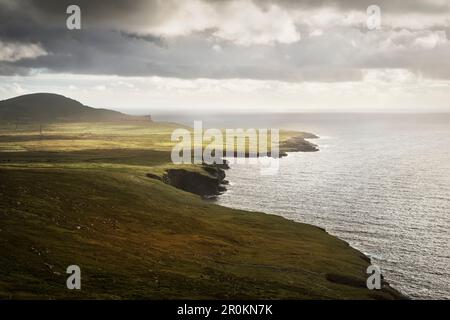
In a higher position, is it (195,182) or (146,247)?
(195,182)

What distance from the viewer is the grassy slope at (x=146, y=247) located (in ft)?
186

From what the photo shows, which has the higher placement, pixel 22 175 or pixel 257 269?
pixel 22 175

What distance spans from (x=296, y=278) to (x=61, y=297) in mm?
38769

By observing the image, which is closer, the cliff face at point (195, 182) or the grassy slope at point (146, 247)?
the grassy slope at point (146, 247)

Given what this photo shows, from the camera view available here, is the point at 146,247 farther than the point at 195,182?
No

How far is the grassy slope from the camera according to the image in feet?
186

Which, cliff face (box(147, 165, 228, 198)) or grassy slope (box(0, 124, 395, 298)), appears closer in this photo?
grassy slope (box(0, 124, 395, 298))

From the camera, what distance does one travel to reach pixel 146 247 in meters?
78.3

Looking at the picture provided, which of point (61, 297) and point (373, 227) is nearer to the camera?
point (61, 297)
